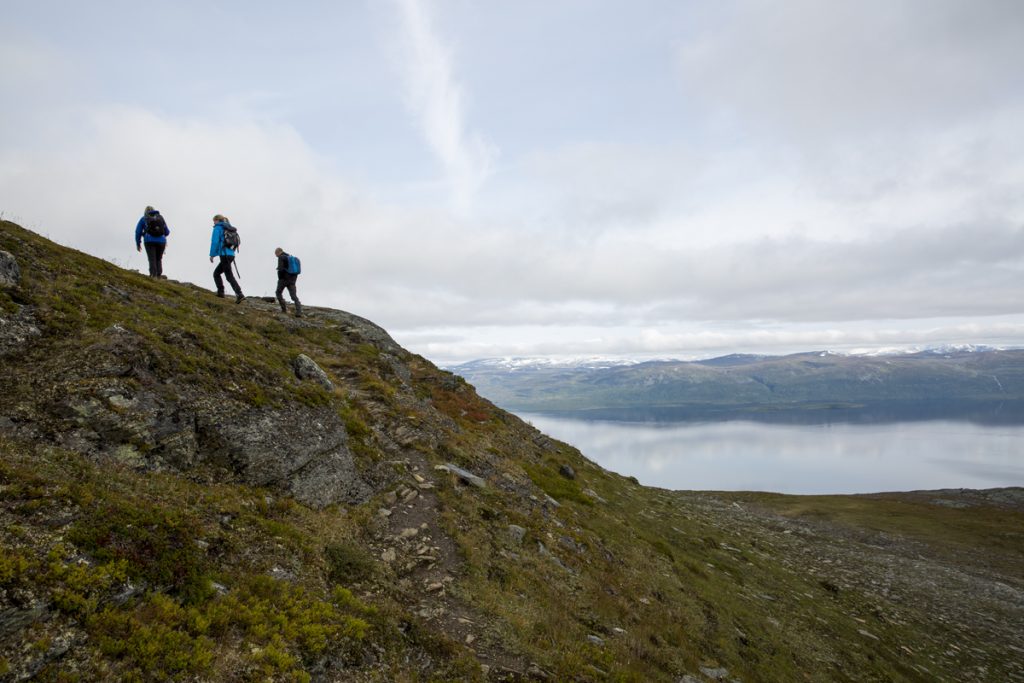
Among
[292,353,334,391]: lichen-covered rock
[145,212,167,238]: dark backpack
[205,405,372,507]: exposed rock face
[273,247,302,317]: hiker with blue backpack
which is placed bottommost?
[205,405,372,507]: exposed rock face

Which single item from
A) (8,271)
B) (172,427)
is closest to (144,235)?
(8,271)

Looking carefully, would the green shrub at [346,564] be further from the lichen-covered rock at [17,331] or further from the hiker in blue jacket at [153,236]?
the hiker in blue jacket at [153,236]

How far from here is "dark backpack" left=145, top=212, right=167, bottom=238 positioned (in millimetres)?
23453

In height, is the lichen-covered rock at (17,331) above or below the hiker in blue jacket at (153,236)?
below

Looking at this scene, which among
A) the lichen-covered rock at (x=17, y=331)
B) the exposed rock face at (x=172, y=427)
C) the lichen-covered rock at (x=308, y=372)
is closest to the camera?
the exposed rock face at (x=172, y=427)

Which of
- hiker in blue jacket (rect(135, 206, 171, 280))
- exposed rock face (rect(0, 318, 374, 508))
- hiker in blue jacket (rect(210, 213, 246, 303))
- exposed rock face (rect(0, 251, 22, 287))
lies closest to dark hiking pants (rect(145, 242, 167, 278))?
hiker in blue jacket (rect(135, 206, 171, 280))

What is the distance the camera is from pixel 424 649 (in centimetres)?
933

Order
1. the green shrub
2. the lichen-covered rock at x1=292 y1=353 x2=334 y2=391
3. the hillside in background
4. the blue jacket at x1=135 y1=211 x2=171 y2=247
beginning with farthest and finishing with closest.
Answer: the blue jacket at x1=135 y1=211 x2=171 y2=247, the lichen-covered rock at x1=292 y1=353 x2=334 y2=391, the green shrub, the hillside in background

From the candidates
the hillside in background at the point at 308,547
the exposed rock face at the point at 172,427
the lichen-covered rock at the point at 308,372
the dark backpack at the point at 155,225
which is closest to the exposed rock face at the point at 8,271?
the hillside in background at the point at 308,547

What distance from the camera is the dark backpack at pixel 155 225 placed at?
23453mm

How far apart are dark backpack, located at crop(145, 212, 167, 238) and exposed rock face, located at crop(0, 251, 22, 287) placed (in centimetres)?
1152

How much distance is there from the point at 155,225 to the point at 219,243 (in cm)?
386

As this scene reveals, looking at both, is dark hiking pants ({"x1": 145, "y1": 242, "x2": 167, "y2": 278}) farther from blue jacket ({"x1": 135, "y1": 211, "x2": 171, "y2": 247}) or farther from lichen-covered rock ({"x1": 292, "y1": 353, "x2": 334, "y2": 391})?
lichen-covered rock ({"x1": 292, "y1": 353, "x2": 334, "y2": 391})

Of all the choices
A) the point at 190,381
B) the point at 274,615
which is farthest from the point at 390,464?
the point at 274,615
